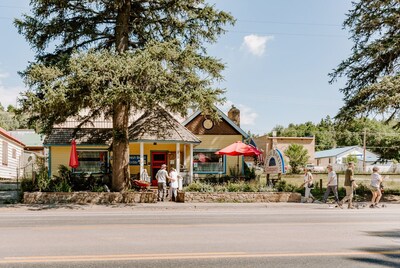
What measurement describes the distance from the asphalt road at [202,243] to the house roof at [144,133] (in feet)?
43.7

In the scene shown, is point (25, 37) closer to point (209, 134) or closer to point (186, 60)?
point (186, 60)

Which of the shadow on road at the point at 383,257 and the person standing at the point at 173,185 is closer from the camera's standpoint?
the shadow on road at the point at 383,257

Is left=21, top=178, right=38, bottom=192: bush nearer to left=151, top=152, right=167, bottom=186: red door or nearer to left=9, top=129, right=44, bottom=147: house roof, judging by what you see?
left=151, top=152, right=167, bottom=186: red door

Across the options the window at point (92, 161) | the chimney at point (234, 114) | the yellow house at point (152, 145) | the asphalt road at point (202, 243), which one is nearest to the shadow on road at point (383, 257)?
the asphalt road at point (202, 243)

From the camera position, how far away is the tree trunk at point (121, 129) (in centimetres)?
2205

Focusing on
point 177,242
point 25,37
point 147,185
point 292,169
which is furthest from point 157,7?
point 292,169

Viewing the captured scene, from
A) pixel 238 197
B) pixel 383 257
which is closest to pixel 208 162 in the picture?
pixel 238 197

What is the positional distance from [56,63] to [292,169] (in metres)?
45.7

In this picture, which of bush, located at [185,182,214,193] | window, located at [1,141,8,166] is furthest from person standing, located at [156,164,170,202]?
window, located at [1,141,8,166]

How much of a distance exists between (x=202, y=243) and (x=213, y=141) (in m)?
23.2

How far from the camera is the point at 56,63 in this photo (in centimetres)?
2047

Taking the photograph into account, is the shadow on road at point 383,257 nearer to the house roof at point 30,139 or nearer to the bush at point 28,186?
the bush at point 28,186

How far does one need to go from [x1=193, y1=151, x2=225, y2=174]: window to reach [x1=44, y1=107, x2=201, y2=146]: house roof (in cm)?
425

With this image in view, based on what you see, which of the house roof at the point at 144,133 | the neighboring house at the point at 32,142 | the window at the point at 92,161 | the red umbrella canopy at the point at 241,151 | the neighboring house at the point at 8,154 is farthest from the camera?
the neighboring house at the point at 32,142
